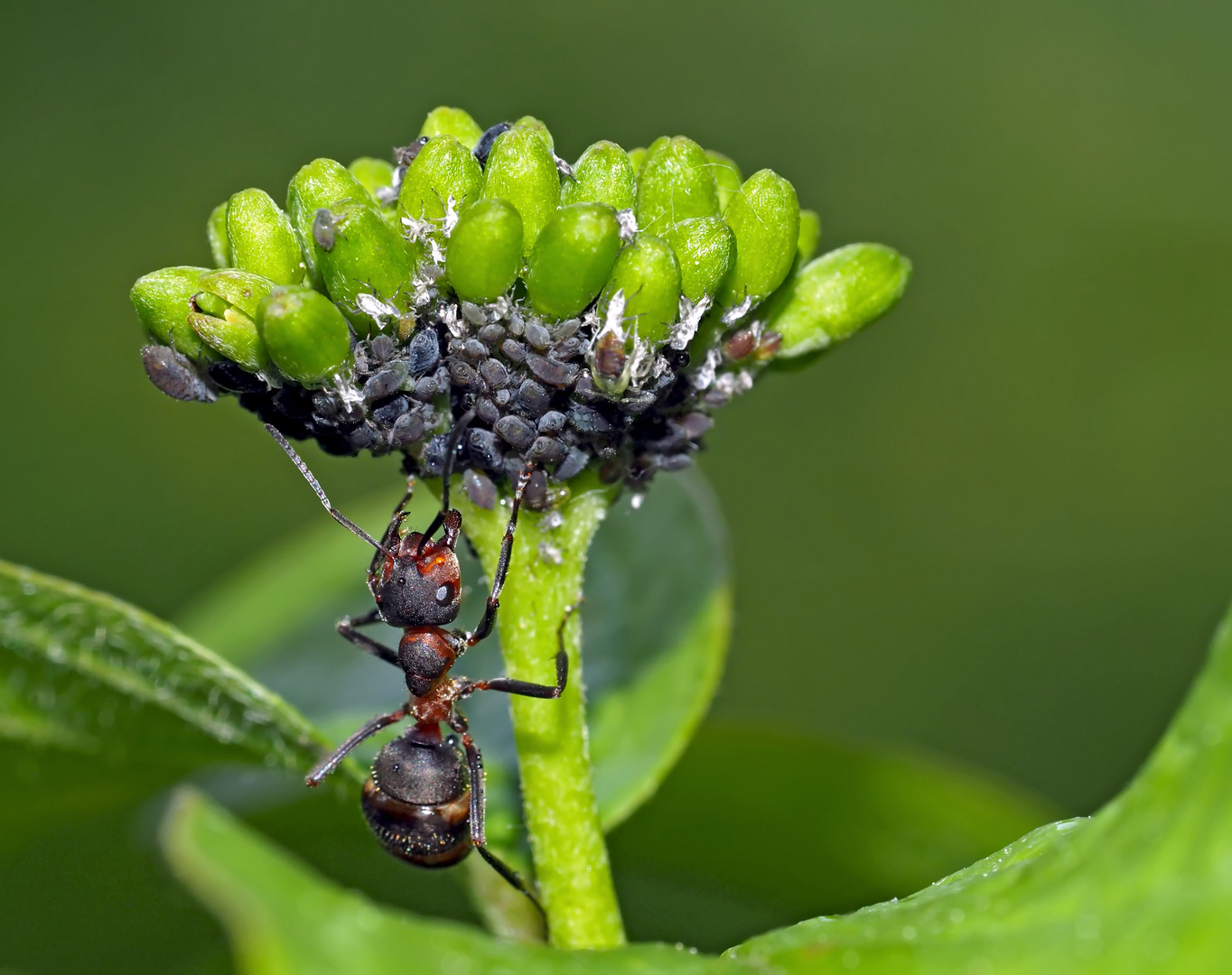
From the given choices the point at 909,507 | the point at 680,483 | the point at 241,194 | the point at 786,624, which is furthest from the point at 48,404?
the point at 241,194

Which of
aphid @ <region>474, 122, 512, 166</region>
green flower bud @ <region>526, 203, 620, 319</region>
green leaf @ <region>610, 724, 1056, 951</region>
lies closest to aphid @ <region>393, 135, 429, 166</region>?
aphid @ <region>474, 122, 512, 166</region>

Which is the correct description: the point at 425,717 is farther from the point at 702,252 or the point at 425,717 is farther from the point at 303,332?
the point at 702,252

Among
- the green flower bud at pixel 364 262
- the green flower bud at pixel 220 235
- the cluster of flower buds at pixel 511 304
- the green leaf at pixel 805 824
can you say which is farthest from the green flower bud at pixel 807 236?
the green leaf at pixel 805 824

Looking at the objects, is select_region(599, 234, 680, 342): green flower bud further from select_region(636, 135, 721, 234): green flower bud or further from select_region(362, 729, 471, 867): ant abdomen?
select_region(362, 729, 471, 867): ant abdomen

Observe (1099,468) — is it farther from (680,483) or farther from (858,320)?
(858,320)

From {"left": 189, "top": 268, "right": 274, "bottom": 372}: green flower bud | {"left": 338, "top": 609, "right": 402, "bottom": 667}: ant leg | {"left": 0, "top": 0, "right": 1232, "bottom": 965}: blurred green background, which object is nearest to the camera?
{"left": 189, "top": 268, "right": 274, "bottom": 372}: green flower bud

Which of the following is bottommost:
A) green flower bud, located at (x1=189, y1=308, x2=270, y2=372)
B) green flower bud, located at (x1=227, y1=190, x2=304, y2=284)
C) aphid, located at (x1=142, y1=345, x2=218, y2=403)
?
aphid, located at (x1=142, y1=345, x2=218, y2=403)

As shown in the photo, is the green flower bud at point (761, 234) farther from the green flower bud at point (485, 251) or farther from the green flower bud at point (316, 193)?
the green flower bud at point (316, 193)
